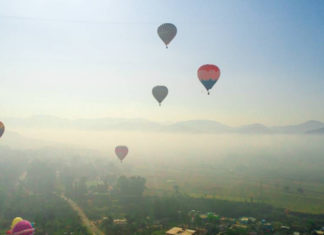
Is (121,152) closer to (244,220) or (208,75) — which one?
(244,220)

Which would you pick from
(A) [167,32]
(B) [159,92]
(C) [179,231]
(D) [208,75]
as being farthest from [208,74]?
(C) [179,231]

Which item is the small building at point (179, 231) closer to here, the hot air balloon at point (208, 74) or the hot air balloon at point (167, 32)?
the hot air balloon at point (208, 74)

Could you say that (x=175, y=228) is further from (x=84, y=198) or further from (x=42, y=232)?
(x=84, y=198)

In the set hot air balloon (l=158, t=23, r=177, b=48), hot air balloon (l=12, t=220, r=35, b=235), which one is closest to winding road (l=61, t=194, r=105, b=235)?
hot air balloon (l=12, t=220, r=35, b=235)

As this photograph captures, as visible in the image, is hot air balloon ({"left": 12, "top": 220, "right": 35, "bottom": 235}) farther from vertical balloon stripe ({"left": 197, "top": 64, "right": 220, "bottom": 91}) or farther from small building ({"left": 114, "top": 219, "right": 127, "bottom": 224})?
vertical balloon stripe ({"left": 197, "top": 64, "right": 220, "bottom": 91})

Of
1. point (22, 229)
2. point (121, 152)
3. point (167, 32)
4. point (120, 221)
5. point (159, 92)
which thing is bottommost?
point (120, 221)

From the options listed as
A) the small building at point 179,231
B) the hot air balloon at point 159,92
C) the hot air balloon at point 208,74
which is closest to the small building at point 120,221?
the small building at point 179,231
